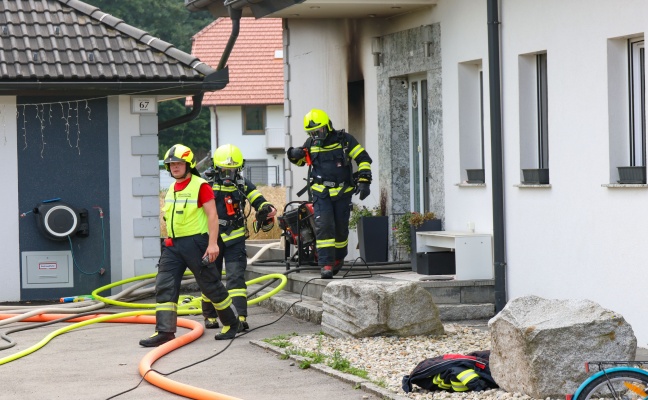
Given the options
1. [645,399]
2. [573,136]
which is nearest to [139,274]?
[573,136]

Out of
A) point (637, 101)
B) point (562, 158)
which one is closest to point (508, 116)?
point (562, 158)

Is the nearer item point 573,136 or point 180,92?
point 573,136

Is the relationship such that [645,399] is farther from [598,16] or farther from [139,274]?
[139,274]

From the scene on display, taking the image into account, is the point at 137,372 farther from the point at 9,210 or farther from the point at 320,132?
the point at 9,210

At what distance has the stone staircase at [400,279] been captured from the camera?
13.0m

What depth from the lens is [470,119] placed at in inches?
580

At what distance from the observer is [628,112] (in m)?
11.4

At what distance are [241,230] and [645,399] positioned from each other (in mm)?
6397

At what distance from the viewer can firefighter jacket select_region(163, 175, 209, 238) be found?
11688mm

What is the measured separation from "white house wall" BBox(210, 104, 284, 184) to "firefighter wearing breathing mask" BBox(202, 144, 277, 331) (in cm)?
4431

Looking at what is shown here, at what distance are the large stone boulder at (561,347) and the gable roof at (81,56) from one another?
894 cm

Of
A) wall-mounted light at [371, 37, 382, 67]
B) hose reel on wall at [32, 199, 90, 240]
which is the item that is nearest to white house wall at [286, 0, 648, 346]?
wall-mounted light at [371, 37, 382, 67]

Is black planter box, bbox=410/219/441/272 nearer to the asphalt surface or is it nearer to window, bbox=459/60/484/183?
window, bbox=459/60/484/183

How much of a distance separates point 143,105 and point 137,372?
6.83m
